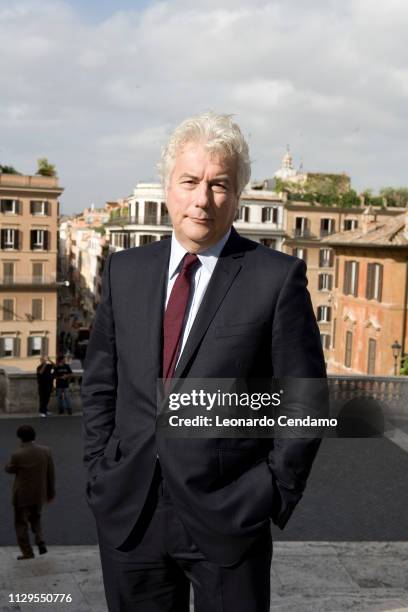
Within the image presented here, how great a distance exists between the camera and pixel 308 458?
100 inches

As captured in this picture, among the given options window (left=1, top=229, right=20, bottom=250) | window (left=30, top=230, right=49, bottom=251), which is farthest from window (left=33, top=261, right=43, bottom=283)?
window (left=1, top=229, right=20, bottom=250)

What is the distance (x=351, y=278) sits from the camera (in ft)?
124

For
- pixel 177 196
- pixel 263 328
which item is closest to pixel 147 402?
pixel 263 328

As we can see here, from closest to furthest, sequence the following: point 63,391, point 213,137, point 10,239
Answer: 1. point 213,137
2. point 63,391
3. point 10,239

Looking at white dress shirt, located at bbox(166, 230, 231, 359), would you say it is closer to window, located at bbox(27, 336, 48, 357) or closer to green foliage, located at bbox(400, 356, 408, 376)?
green foliage, located at bbox(400, 356, 408, 376)

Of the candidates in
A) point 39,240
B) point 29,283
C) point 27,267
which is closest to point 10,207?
point 39,240

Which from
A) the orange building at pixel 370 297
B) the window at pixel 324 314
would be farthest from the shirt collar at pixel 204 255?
the window at pixel 324 314

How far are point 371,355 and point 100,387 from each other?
34.1m

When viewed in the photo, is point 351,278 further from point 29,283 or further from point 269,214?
point 29,283

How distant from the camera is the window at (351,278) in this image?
3709 centimetres

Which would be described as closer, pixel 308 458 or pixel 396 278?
pixel 308 458

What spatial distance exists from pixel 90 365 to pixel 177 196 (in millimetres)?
791

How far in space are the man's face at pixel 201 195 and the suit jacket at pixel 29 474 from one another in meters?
4.98

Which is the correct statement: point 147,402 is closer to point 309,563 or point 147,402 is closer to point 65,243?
point 309,563
